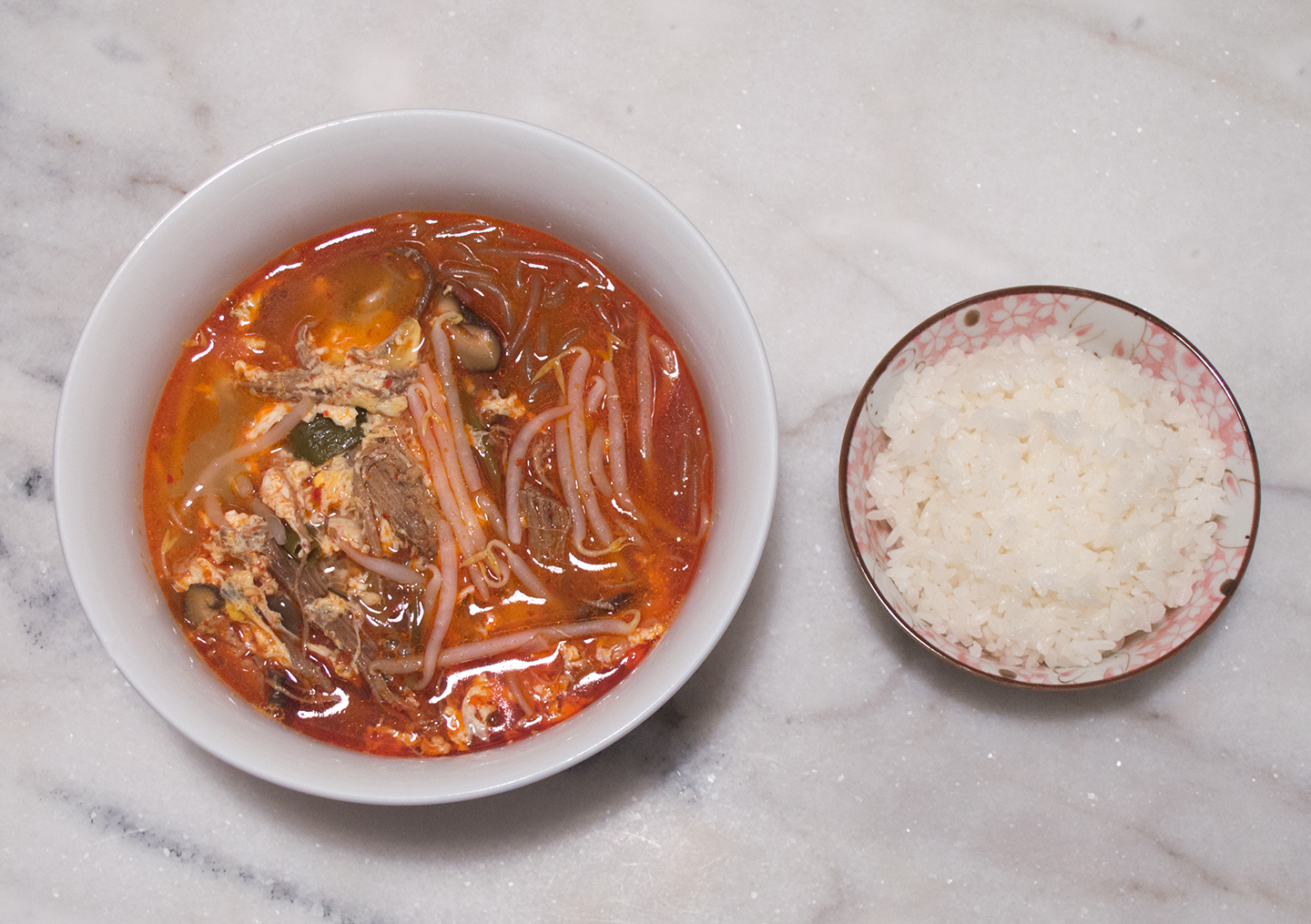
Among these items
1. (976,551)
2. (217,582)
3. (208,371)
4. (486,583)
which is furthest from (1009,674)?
(208,371)

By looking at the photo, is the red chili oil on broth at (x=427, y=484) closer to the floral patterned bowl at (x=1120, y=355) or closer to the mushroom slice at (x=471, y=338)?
the mushroom slice at (x=471, y=338)

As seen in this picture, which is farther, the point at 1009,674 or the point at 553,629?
the point at 1009,674

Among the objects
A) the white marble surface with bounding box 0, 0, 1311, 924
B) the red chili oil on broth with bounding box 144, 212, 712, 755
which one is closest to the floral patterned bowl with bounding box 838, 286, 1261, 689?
the white marble surface with bounding box 0, 0, 1311, 924

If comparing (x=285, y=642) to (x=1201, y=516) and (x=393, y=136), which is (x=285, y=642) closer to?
(x=393, y=136)

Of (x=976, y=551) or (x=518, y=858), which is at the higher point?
(x=976, y=551)

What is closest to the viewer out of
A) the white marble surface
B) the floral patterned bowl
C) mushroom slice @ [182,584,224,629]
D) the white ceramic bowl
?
the white ceramic bowl

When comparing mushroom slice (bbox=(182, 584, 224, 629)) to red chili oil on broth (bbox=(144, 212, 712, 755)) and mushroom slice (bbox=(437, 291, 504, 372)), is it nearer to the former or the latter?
red chili oil on broth (bbox=(144, 212, 712, 755))
